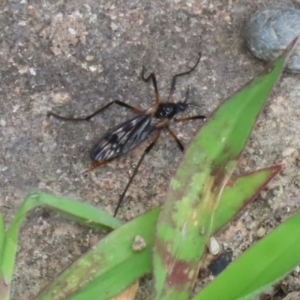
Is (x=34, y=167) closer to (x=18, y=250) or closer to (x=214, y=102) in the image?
(x=18, y=250)

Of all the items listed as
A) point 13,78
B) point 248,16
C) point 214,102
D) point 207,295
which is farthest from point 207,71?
point 207,295

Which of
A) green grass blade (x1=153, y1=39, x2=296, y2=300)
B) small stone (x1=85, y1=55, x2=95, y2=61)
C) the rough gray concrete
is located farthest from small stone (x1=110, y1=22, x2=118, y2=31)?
green grass blade (x1=153, y1=39, x2=296, y2=300)

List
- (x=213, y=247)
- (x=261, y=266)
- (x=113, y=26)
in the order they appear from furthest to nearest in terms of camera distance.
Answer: (x=113, y=26) < (x=213, y=247) < (x=261, y=266)

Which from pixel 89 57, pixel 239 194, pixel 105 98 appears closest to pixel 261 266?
pixel 239 194

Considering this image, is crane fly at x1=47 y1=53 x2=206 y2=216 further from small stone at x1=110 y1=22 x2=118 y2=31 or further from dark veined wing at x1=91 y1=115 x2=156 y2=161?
small stone at x1=110 y1=22 x2=118 y2=31

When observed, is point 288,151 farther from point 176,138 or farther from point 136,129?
point 136,129

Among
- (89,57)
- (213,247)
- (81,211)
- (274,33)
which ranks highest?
(274,33)
